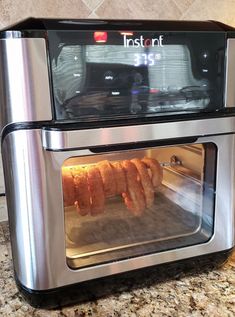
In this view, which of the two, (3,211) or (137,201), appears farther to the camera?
(3,211)

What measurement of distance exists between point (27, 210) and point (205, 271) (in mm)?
356

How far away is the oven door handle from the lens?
53cm

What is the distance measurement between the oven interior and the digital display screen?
0.07m

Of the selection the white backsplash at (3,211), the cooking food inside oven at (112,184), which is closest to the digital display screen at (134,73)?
the cooking food inside oven at (112,184)

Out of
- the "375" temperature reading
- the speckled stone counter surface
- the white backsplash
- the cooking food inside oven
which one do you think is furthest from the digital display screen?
the white backsplash

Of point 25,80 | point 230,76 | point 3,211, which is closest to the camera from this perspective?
point 25,80

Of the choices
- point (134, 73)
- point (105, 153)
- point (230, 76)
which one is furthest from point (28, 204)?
point (230, 76)

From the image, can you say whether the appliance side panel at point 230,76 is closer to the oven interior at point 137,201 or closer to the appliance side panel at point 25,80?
the oven interior at point 137,201

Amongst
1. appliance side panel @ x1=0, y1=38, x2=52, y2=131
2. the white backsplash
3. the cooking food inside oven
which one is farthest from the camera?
the white backsplash

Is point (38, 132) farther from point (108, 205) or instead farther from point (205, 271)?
point (205, 271)

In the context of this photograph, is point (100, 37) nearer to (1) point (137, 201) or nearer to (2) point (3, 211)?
(1) point (137, 201)

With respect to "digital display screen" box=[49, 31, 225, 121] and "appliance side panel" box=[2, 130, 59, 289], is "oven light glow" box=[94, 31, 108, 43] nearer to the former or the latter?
"digital display screen" box=[49, 31, 225, 121]

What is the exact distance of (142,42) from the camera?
0.57 meters

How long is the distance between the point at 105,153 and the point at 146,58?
154 mm
